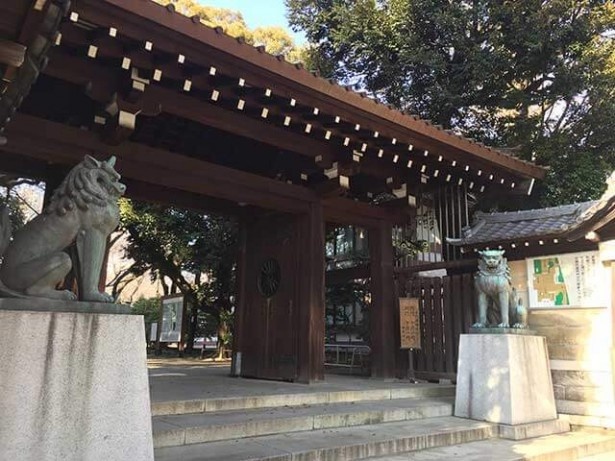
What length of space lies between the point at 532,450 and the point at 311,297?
3.50 meters

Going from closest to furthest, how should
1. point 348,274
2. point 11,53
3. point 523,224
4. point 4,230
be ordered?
point 4,230 → point 11,53 → point 523,224 → point 348,274

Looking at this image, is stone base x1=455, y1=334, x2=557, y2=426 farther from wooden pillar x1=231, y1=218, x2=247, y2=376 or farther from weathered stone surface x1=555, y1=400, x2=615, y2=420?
wooden pillar x1=231, y1=218, x2=247, y2=376

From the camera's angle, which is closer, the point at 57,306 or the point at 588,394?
the point at 57,306

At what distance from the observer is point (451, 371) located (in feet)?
27.0

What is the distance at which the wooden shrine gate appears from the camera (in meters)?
8.20

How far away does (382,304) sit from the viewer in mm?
8531

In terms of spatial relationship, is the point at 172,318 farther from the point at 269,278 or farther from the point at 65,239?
the point at 65,239

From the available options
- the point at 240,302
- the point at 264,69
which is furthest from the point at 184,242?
the point at 264,69

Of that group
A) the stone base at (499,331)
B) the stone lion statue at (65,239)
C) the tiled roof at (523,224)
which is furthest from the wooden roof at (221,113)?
the stone base at (499,331)

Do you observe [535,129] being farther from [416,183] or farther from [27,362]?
[27,362]

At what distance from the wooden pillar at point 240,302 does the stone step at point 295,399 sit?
9.14 feet

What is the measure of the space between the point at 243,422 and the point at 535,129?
36.2 ft

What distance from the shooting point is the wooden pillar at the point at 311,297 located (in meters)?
7.34

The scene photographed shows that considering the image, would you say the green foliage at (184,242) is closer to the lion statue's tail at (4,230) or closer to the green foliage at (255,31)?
the green foliage at (255,31)
